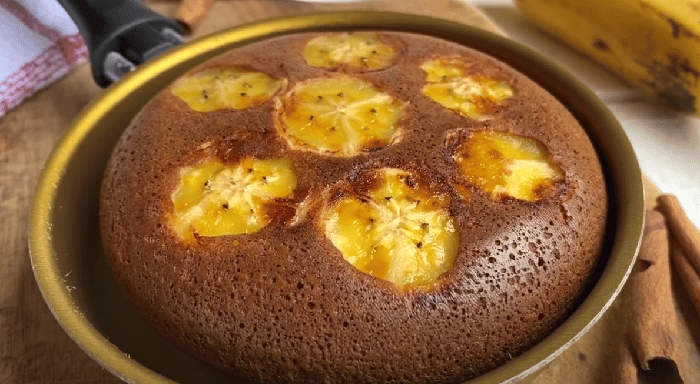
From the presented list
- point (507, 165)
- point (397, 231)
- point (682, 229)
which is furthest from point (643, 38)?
point (397, 231)

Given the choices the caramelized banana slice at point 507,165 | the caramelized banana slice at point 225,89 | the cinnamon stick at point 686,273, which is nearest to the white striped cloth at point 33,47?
the caramelized banana slice at point 225,89

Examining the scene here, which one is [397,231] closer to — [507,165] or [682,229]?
[507,165]

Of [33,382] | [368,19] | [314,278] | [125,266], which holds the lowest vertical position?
[33,382]

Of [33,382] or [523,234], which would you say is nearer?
[523,234]

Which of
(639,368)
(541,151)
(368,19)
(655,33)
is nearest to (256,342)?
(541,151)

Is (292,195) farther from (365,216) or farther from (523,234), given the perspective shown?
(523,234)
